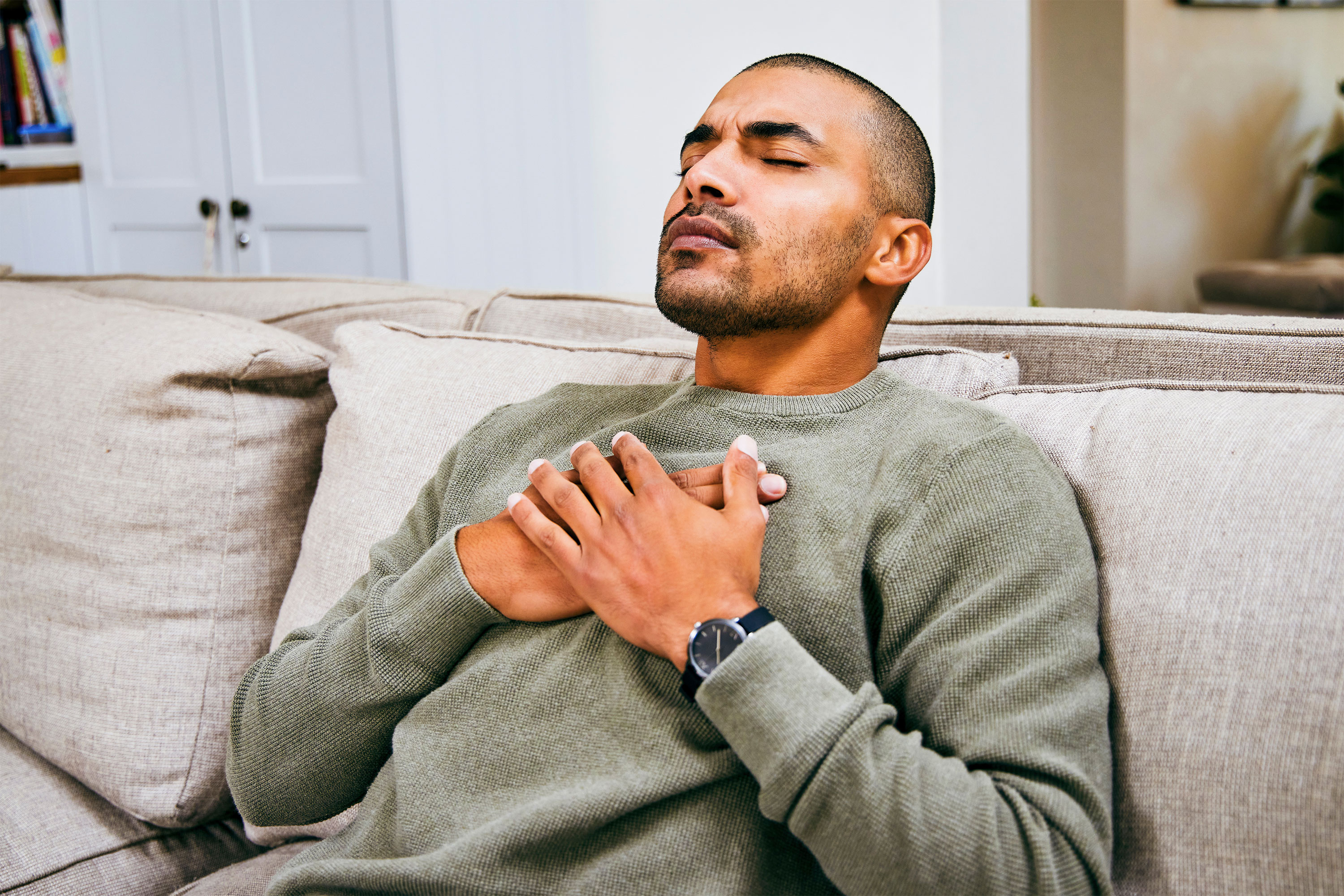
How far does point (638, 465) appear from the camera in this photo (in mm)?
808

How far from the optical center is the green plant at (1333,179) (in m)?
4.74

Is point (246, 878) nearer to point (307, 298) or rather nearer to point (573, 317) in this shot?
point (573, 317)

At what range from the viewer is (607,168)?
9.46ft

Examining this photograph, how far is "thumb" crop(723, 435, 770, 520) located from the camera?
2.54 ft

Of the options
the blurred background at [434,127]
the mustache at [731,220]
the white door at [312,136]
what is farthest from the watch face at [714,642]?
the white door at [312,136]

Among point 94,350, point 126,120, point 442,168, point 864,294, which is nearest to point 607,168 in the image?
point 442,168

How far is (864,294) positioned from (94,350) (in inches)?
37.1

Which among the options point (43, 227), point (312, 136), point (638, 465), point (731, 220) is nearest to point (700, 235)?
point (731, 220)

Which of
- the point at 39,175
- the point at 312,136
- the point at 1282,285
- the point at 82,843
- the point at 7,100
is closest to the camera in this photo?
the point at 82,843

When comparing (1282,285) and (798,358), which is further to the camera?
(1282,285)

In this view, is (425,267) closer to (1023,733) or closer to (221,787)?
(221,787)

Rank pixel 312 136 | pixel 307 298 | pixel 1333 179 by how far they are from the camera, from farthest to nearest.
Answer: pixel 1333 179 < pixel 312 136 < pixel 307 298

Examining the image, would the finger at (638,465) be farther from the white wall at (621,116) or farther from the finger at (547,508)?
Answer: the white wall at (621,116)

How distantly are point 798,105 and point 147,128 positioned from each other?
2.82 meters
